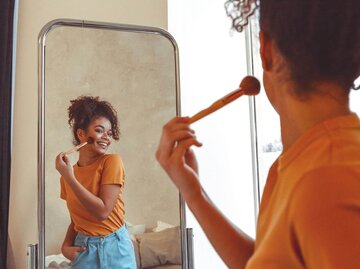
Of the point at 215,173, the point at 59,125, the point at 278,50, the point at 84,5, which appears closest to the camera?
the point at 278,50

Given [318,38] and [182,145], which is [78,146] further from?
[318,38]

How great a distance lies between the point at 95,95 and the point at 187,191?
72 centimetres

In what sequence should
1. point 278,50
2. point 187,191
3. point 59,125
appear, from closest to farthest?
point 278,50
point 187,191
point 59,125

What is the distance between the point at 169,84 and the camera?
1.36 meters

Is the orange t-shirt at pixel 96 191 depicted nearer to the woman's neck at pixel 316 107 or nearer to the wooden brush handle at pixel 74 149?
the wooden brush handle at pixel 74 149

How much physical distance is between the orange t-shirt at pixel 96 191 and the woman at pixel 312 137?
2.51ft

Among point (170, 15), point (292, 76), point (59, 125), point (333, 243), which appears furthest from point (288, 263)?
point (170, 15)

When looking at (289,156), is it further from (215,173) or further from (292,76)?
(215,173)

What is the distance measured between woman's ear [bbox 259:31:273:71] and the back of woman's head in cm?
2

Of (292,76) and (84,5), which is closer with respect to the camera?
(292,76)

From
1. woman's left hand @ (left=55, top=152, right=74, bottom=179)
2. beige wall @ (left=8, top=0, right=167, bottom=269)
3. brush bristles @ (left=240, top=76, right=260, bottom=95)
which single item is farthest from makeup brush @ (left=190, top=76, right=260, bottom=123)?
beige wall @ (left=8, top=0, right=167, bottom=269)

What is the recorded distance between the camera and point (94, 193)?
1.23m

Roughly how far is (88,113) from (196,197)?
2.35 feet

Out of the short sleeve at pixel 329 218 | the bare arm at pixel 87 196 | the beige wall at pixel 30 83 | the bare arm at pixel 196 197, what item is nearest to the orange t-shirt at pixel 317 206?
the short sleeve at pixel 329 218
